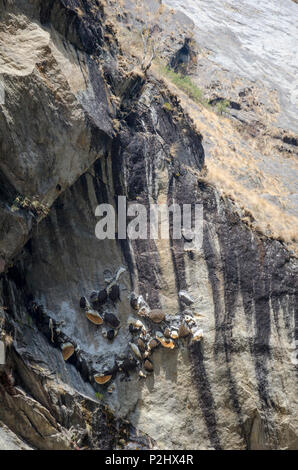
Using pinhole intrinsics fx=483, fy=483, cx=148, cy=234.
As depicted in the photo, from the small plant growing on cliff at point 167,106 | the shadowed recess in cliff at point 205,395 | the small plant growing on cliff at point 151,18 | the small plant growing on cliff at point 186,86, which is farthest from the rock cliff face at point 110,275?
the small plant growing on cliff at point 151,18

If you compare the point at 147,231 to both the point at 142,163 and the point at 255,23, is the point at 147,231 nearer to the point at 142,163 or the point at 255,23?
the point at 142,163

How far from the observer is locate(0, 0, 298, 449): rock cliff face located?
8117 mm

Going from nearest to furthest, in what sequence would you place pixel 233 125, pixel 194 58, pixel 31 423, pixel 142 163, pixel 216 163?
pixel 31 423 → pixel 142 163 → pixel 216 163 → pixel 233 125 → pixel 194 58

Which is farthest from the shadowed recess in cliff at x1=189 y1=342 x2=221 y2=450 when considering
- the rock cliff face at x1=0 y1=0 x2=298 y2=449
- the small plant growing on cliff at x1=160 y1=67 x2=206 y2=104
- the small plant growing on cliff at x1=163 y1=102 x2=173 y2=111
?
the small plant growing on cliff at x1=160 y1=67 x2=206 y2=104

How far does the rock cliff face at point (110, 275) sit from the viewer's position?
8.12 metres

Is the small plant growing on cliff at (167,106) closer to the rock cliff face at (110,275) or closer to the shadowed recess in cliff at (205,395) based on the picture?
the rock cliff face at (110,275)

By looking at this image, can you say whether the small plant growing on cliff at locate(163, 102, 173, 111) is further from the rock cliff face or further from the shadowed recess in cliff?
the shadowed recess in cliff

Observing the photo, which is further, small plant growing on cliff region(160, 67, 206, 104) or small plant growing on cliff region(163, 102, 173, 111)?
small plant growing on cliff region(160, 67, 206, 104)

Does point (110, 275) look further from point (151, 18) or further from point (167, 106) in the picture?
point (151, 18)

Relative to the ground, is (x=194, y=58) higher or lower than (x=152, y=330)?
higher

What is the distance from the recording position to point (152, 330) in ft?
33.1

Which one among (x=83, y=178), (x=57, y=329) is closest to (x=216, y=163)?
(x=83, y=178)

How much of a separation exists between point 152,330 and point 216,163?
716 cm
